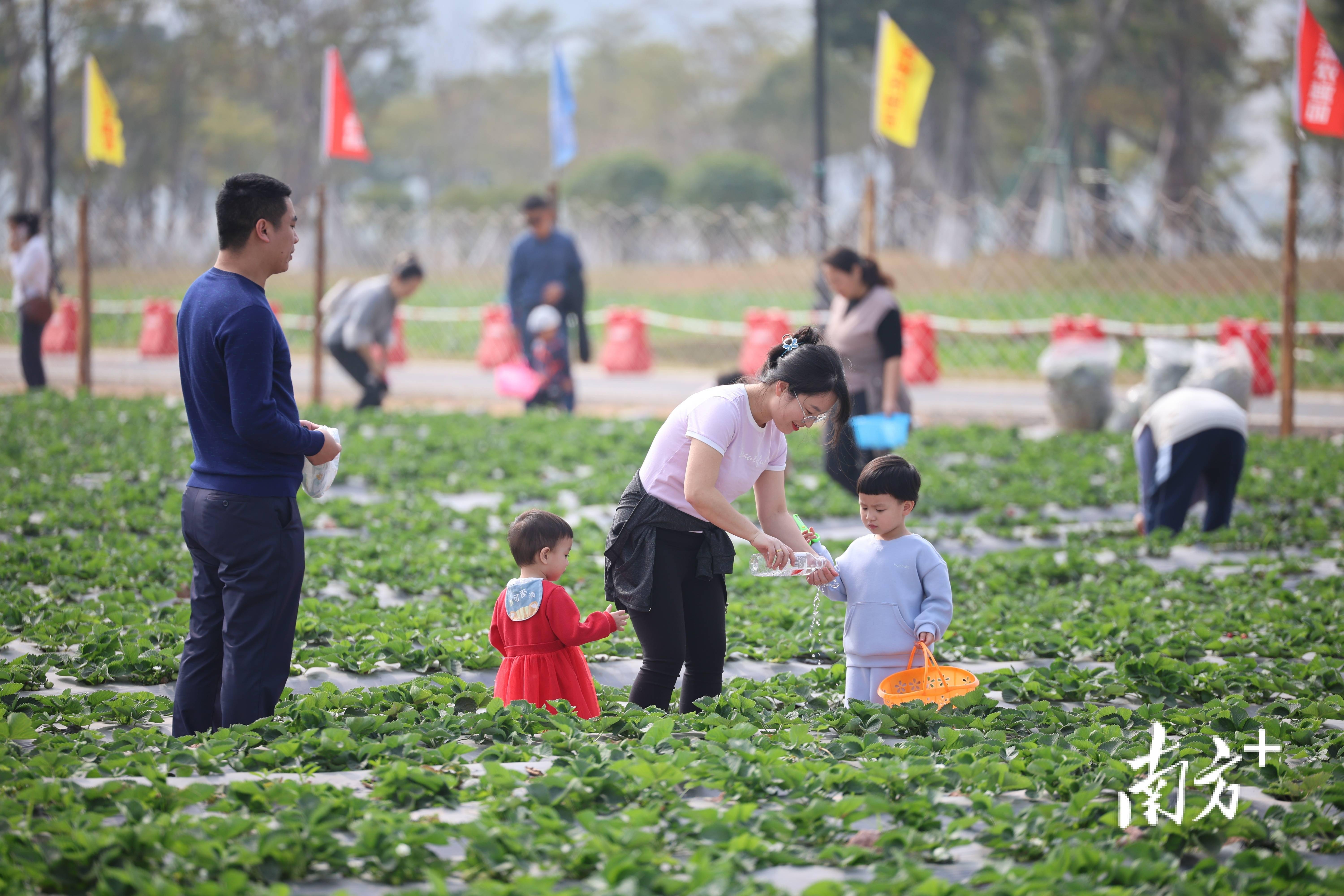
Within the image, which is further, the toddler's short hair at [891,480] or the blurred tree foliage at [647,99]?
the blurred tree foliage at [647,99]

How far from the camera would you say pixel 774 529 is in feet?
14.9

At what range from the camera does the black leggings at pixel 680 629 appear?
4.33 m

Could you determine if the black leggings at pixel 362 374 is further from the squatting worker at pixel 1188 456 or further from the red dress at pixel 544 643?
the red dress at pixel 544 643

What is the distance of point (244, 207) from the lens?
391 centimetres

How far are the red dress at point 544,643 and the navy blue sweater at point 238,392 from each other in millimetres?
843

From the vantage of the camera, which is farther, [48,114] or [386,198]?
[386,198]

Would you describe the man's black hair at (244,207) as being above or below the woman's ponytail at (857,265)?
below

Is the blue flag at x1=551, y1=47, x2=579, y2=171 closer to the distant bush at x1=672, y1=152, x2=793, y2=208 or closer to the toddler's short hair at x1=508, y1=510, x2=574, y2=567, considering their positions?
the toddler's short hair at x1=508, y1=510, x2=574, y2=567

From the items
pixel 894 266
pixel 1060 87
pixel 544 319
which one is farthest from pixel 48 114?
pixel 1060 87

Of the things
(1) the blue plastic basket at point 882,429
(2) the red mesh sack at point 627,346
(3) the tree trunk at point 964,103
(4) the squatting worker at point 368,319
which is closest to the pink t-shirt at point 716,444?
(1) the blue plastic basket at point 882,429

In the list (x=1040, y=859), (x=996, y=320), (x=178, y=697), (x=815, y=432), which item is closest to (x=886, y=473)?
(x=1040, y=859)

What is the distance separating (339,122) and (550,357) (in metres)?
4.37

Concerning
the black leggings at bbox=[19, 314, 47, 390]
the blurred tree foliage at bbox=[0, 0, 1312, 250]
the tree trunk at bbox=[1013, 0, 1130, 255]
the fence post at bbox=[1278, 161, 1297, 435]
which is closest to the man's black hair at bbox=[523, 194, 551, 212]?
the black leggings at bbox=[19, 314, 47, 390]

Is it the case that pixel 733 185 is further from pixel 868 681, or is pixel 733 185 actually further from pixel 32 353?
pixel 868 681
